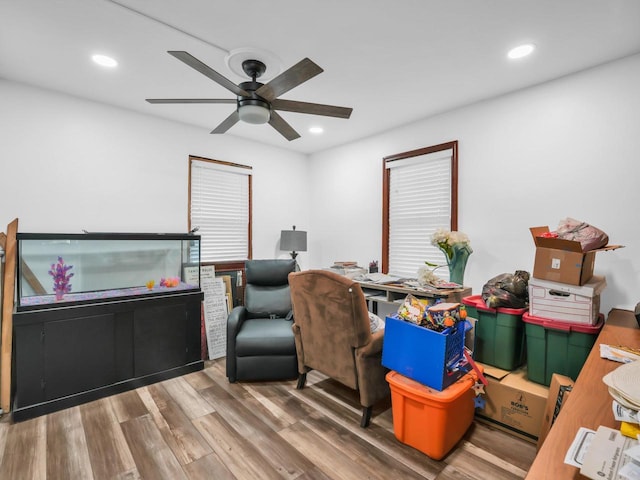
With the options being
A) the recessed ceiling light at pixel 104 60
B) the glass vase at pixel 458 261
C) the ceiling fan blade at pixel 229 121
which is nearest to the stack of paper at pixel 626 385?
the glass vase at pixel 458 261

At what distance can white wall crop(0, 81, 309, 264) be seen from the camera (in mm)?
2668

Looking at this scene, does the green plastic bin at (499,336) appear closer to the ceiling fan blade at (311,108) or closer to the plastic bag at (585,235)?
the plastic bag at (585,235)

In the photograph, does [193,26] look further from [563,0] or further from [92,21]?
[563,0]

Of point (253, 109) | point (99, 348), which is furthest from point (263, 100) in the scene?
point (99, 348)

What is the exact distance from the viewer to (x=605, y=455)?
0.75m

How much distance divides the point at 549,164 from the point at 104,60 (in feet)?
11.9

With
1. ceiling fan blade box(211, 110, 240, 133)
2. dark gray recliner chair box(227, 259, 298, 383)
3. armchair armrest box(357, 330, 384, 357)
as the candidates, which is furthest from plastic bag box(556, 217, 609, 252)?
ceiling fan blade box(211, 110, 240, 133)

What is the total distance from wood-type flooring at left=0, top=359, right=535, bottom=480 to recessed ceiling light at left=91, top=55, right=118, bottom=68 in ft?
8.79

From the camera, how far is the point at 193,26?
6.37ft

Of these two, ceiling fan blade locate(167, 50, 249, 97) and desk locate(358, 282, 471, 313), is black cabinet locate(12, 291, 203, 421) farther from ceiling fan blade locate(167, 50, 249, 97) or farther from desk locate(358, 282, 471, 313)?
ceiling fan blade locate(167, 50, 249, 97)

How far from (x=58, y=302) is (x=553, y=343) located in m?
3.59

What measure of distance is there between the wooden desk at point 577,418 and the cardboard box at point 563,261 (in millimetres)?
417

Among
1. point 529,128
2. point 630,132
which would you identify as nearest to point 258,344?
point 529,128

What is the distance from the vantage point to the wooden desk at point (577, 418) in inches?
30.1
